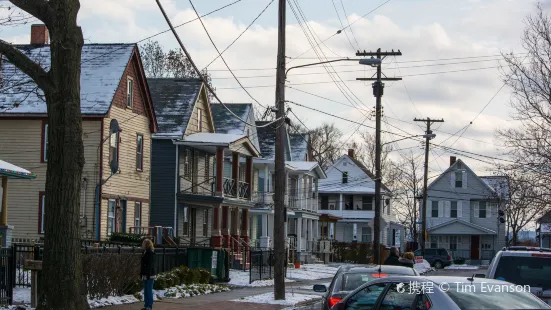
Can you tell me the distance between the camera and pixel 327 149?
92.6m

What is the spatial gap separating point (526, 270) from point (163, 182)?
27.3m

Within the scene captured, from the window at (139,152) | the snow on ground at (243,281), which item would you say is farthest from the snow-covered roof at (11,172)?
the window at (139,152)

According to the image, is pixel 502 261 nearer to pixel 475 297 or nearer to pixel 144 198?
pixel 475 297

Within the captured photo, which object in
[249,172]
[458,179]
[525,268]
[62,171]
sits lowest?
[525,268]

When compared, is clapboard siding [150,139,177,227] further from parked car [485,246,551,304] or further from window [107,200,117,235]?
parked car [485,246,551,304]

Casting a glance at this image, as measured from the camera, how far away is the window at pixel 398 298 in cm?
980

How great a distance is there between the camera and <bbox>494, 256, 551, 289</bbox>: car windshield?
14.3 meters

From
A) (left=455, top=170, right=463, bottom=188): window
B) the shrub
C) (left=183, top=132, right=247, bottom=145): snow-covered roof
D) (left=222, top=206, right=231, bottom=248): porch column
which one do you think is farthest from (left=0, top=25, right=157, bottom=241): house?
(left=455, top=170, right=463, bottom=188): window

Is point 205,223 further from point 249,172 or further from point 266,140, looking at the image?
point 266,140

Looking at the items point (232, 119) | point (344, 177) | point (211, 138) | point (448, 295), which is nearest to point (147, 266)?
point (448, 295)

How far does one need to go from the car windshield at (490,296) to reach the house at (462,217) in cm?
7877

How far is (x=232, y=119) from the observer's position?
163 feet

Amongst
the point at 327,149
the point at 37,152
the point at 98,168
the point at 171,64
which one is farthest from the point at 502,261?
the point at 327,149

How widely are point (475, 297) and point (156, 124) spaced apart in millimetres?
30745
